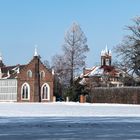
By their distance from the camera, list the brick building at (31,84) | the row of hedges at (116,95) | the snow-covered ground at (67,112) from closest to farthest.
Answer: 1. the snow-covered ground at (67,112)
2. the row of hedges at (116,95)
3. the brick building at (31,84)

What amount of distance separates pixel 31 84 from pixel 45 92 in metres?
3.32

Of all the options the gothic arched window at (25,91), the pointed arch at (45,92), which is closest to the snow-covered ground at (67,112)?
the pointed arch at (45,92)

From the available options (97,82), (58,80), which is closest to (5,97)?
(58,80)

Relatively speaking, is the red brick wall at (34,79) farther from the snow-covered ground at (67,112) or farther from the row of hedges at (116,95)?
the snow-covered ground at (67,112)

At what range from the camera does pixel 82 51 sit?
82.2 metres

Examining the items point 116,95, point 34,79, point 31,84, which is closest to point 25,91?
point 31,84

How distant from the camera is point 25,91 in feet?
309

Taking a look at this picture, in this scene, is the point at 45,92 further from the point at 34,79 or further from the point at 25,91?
the point at 25,91

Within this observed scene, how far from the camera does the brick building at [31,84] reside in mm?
93750

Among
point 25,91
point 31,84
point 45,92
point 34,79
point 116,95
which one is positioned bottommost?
point 116,95

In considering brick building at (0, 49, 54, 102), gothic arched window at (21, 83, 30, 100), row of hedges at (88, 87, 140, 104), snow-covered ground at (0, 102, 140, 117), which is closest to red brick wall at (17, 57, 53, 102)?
brick building at (0, 49, 54, 102)

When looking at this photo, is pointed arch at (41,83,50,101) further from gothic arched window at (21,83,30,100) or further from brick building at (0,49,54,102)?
gothic arched window at (21,83,30,100)

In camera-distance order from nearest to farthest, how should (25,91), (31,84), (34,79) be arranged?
(25,91), (31,84), (34,79)

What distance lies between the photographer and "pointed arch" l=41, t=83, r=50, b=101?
94312 mm
